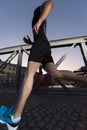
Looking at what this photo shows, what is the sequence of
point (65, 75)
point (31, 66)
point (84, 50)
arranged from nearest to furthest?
point (31, 66), point (65, 75), point (84, 50)

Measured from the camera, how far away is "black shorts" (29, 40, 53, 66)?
2.18m

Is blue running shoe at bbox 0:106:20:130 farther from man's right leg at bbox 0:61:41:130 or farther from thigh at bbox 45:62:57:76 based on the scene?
thigh at bbox 45:62:57:76

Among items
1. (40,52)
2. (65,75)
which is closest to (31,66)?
(40,52)

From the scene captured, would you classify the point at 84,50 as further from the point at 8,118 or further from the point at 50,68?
the point at 8,118

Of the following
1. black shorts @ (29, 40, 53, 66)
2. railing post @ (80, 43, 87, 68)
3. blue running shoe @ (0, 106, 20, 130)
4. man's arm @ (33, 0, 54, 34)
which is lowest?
blue running shoe @ (0, 106, 20, 130)

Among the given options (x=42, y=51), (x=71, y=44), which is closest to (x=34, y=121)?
(x=42, y=51)

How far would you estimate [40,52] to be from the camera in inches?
87.2

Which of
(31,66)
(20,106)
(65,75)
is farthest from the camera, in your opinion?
(65,75)

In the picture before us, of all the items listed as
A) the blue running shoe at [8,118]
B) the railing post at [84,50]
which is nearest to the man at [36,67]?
the blue running shoe at [8,118]

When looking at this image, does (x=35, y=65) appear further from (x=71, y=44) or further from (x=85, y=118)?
(x=71, y=44)

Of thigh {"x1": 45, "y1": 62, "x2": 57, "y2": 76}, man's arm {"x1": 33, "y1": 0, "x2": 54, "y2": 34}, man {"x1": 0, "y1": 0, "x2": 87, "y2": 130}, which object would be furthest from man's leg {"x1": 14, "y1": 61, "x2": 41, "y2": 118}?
man's arm {"x1": 33, "y1": 0, "x2": 54, "y2": 34}

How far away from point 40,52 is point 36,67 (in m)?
0.18

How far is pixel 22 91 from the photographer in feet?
6.94

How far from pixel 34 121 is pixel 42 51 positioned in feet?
3.75
